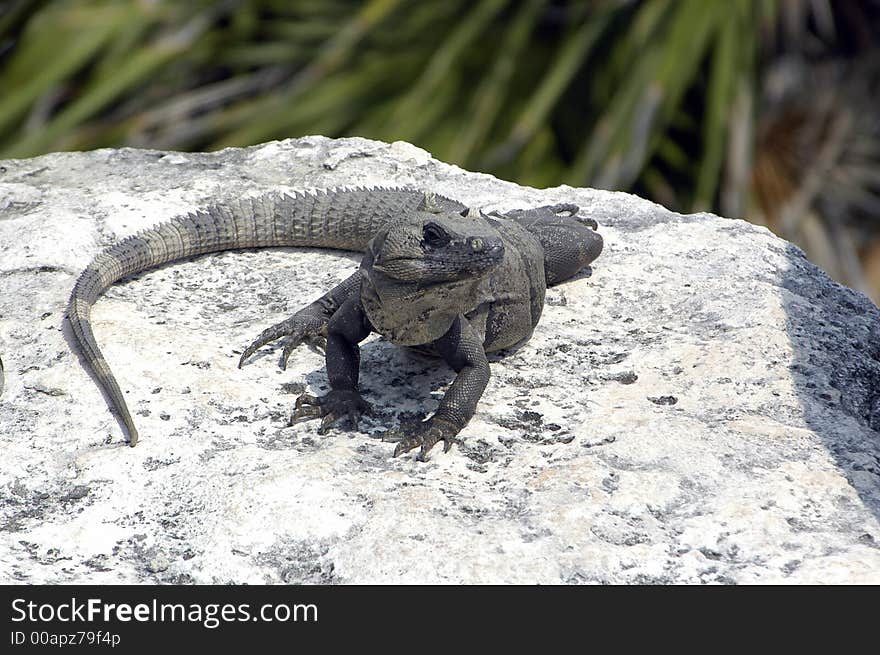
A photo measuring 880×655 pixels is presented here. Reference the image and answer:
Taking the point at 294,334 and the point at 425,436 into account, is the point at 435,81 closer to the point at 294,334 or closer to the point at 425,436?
the point at 294,334

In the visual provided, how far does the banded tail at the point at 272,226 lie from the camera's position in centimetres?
451

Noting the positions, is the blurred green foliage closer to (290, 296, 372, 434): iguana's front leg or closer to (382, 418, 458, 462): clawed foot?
(290, 296, 372, 434): iguana's front leg

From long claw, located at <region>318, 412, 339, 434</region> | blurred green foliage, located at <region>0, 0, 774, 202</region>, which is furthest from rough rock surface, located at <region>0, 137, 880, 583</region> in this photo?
blurred green foliage, located at <region>0, 0, 774, 202</region>

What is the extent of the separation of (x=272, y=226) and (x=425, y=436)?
5.46 feet

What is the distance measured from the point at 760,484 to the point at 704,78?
4.77 m

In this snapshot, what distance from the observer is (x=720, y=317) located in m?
4.19

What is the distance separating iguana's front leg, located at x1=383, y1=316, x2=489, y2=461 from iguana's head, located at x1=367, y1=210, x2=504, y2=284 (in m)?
0.40

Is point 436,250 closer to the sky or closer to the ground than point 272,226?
closer to the sky

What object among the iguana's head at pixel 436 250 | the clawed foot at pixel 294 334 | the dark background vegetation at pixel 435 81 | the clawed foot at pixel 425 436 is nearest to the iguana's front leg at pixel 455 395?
the clawed foot at pixel 425 436

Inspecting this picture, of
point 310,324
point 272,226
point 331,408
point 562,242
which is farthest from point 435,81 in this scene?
point 331,408

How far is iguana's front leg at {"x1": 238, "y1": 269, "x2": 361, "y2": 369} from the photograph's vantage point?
403 centimetres

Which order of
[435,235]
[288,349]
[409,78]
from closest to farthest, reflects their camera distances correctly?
[435,235] → [288,349] → [409,78]

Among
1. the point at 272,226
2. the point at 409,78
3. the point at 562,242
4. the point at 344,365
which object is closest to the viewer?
the point at 344,365

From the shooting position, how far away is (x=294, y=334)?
4086 mm
